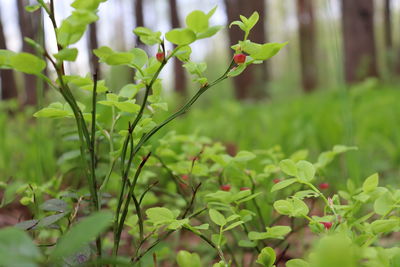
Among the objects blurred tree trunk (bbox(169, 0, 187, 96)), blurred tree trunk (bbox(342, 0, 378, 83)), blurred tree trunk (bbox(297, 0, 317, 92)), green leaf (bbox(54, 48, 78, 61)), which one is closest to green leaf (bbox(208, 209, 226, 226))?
green leaf (bbox(54, 48, 78, 61))

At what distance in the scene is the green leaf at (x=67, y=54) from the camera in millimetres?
417

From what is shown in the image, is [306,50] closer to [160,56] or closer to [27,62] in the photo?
[160,56]

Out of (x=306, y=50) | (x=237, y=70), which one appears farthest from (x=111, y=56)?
(x=306, y=50)

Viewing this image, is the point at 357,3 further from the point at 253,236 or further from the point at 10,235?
the point at 10,235

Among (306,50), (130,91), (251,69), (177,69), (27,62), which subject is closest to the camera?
(27,62)

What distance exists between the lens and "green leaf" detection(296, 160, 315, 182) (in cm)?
56

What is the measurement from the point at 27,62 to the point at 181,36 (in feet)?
0.54

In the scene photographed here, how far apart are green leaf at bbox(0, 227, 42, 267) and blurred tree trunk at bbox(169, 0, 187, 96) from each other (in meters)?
7.41

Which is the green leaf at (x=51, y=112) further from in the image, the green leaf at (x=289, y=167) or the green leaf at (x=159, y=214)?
the green leaf at (x=289, y=167)

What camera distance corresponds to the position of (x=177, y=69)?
8148 mm

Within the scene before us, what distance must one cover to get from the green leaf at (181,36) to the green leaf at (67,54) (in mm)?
100

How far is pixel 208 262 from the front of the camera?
3.28 ft

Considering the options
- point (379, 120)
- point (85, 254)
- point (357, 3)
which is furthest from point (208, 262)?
point (357, 3)

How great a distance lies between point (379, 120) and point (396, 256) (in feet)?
6.37
